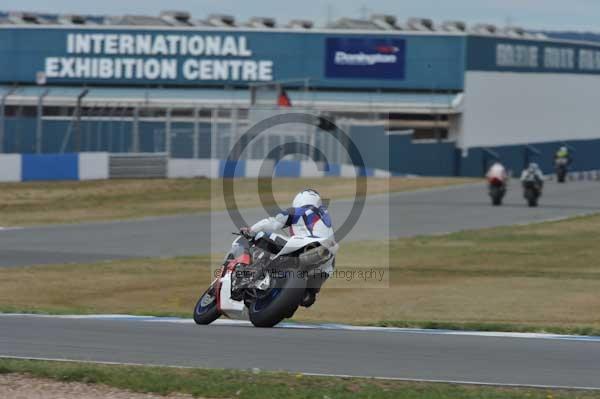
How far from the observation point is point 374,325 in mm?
12484

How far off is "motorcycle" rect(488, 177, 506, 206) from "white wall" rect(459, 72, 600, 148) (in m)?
25.2

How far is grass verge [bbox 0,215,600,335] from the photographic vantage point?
15.0 m

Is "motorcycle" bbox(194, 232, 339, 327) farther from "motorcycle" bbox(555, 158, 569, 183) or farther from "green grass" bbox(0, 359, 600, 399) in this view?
"motorcycle" bbox(555, 158, 569, 183)

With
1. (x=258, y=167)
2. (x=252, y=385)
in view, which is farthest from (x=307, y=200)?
(x=258, y=167)

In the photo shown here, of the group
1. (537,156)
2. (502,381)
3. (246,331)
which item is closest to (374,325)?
(246,331)

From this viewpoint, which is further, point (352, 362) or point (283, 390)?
point (352, 362)

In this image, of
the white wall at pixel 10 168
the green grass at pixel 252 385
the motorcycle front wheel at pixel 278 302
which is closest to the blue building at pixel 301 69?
the white wall at pixel 10 168

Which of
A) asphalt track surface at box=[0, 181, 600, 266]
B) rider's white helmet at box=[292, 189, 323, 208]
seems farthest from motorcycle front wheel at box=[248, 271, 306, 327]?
asphalt track surface at box=[0, 181, 600, 266]

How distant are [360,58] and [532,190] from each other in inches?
1086

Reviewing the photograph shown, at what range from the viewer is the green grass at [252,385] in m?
8.29

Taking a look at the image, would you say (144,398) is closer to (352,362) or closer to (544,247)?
(352,362)

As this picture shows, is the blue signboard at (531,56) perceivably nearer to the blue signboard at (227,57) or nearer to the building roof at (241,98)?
the blue signboard at (227,57)

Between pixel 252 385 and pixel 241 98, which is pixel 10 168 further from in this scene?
pixel 252 385

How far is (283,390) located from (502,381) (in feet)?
5.25
